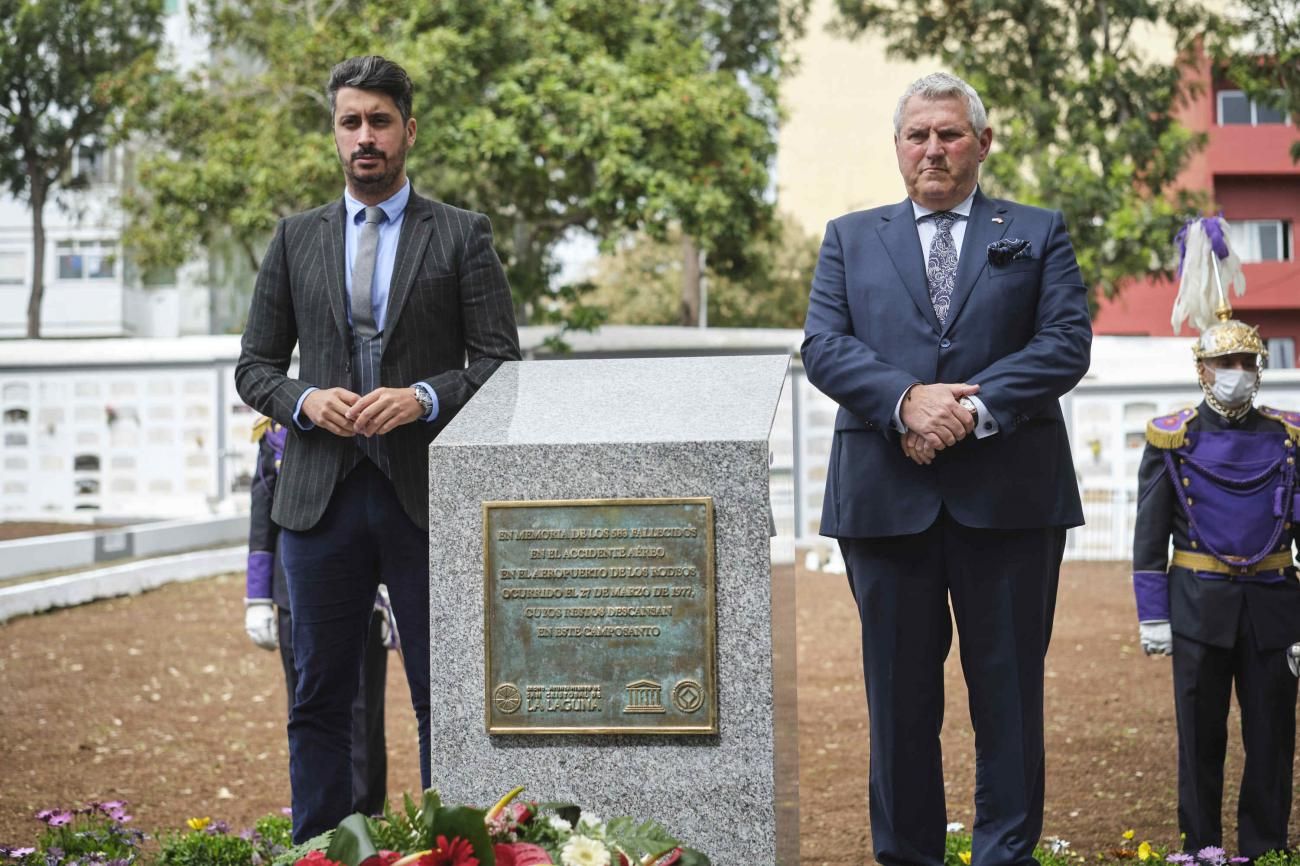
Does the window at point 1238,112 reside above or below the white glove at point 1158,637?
above

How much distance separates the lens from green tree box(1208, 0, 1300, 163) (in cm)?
1591

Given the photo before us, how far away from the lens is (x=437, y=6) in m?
17.6

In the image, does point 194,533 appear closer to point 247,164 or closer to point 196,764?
point 247,164

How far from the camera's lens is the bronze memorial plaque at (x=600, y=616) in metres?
3.58

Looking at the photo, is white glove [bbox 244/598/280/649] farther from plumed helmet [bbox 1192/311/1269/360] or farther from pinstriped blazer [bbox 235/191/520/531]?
plumed helmet [bbox 1192/311/1269/360]

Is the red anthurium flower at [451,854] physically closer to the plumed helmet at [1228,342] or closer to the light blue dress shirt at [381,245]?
the light blue dress shirt at [381,245]

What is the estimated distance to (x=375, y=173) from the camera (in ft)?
13.8

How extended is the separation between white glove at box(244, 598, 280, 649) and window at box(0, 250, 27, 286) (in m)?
33.5

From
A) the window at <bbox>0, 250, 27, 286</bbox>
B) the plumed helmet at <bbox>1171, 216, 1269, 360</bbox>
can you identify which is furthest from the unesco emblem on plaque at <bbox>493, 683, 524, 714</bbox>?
the window at <bbox>0, 250, 27, 286</bbox>

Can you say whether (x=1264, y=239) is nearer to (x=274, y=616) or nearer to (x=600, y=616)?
(x=274, y=616)

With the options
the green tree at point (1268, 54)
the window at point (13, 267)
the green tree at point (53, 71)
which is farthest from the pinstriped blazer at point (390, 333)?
the window at point (13, 267)

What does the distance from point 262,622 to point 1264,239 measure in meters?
31.4

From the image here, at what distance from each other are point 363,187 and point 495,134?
43.5 feet

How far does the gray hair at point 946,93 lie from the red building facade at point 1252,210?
29099 mm
